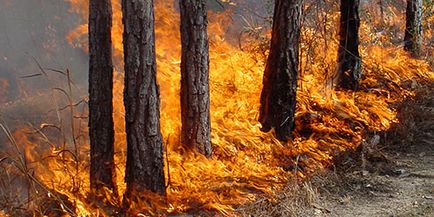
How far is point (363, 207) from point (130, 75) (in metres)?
2.91

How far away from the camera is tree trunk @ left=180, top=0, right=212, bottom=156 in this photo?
5828 mm

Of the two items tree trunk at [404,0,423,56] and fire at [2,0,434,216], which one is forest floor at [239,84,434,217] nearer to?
fire at [2,0,434,216]

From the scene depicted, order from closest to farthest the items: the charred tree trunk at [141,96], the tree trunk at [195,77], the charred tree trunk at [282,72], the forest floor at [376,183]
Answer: the charred tree trunk at [141,96] < the forest floor at [376,183] < the tree trunk at [195,77] < the charred tree trunk at [282,72]

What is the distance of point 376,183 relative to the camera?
6074 mm

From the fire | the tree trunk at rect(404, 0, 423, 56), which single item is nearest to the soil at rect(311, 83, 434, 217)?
the fire

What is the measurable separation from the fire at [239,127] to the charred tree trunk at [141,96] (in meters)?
0.35

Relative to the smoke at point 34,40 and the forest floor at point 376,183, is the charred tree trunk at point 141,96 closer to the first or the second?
the forest floor at point 376,183

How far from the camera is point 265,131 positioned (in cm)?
702

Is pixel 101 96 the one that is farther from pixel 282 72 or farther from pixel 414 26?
pixel 414 26

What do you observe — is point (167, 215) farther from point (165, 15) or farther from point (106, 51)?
point (165, 15)

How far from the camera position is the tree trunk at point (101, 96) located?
17.5 ft

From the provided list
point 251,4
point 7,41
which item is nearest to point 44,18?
point 7,41

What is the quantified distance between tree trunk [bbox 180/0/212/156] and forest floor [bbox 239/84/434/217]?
1.28 meters

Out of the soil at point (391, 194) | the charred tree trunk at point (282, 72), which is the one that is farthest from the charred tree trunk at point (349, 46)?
the soil at point (391, 194)
